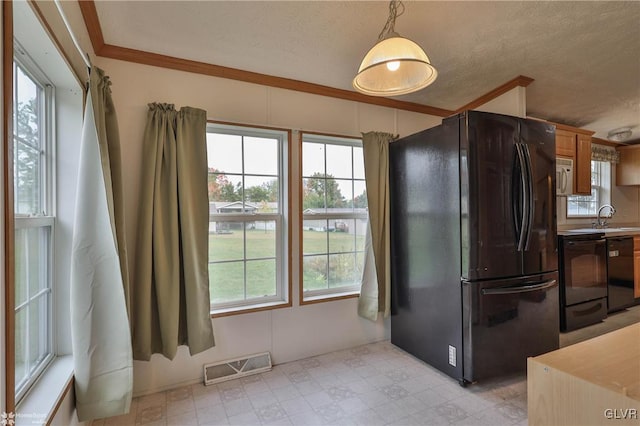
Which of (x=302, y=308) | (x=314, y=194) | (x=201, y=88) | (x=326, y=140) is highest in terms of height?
(x=201, y=88)

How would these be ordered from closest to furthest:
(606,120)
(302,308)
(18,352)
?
(18,352) → (302,308) → (606,120)

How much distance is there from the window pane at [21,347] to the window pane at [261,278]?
134 cm

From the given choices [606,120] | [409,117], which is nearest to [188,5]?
[409,117]

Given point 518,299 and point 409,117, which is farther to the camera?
point 409,117

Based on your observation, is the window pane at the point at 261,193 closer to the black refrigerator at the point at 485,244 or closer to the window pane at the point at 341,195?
the window pane at the point at 341,195

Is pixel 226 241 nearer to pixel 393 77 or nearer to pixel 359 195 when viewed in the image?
pixel 359 195

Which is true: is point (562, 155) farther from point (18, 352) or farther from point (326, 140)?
point (18, 352)

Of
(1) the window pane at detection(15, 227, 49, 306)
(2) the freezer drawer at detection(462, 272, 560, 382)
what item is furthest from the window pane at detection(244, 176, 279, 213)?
(2) the freezer drawer at detection(462, 272, 560, 382)

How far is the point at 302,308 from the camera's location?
2.59 m

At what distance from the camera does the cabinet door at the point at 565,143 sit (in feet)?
12.0

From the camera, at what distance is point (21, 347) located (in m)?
1.32

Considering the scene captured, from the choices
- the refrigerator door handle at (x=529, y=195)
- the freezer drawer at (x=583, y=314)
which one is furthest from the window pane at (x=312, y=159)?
the freezer drawer at (x=583, y=314)

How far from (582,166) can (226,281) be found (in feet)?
14.5

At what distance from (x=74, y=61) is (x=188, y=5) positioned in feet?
2.27
